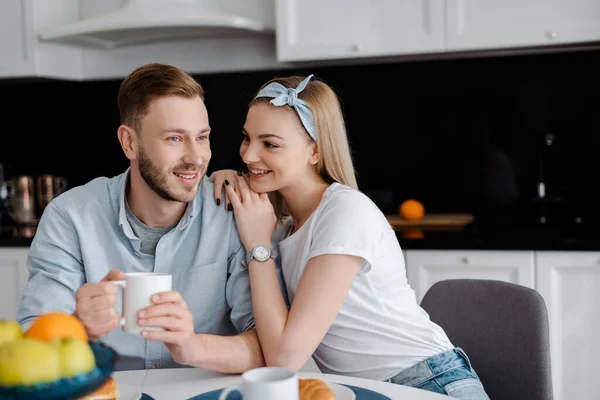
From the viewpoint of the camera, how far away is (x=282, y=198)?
1.94 m

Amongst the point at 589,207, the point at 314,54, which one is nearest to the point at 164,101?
the point at 314,54

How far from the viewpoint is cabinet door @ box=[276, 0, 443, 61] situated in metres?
3.09

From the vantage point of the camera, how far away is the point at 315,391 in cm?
120

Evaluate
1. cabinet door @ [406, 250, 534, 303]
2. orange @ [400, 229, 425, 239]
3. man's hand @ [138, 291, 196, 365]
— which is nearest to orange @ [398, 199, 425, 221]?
orange @ [400, 229, 425, 239]

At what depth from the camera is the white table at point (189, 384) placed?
1.31 m

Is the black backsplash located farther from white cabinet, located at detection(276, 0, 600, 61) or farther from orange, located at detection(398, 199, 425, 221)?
white cabinet, located at detection(276, 0, 600, 61)

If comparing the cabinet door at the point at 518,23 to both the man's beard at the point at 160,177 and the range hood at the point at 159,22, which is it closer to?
the range hood at the point at 159,22

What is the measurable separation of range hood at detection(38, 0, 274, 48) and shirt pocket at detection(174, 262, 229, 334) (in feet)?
5.48

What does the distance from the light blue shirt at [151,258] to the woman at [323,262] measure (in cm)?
9

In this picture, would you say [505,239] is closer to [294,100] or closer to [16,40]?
[294,100]

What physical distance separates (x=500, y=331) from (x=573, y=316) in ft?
3.61

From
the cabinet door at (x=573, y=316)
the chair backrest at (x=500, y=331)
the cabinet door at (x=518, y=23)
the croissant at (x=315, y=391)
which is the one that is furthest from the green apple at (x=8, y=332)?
the cabinet door at (x=518, y=23)

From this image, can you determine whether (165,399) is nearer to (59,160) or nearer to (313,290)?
(313,290)

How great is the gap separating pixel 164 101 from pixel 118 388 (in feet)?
2.33
